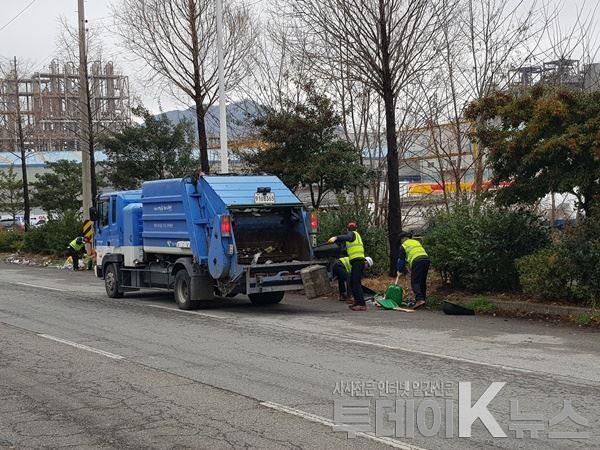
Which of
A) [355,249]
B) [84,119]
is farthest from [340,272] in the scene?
[84,119]

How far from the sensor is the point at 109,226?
→ 19.2 meters

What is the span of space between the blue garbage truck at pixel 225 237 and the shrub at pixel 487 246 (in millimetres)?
2795

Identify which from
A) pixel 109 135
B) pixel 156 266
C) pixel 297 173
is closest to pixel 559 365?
pixel 156 266

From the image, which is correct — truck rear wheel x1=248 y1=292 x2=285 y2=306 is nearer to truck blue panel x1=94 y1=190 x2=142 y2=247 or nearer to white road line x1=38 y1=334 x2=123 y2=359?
truck blue panel x1=94 y1=190 x2=142 y2=247

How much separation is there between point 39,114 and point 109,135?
42.3 ft

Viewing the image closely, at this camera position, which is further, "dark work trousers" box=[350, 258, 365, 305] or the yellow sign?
the yellow sign

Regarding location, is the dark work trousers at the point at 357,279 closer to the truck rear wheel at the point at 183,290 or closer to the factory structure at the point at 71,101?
the truck rear wheel at the point at 183,290

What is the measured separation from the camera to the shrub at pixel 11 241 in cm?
4194

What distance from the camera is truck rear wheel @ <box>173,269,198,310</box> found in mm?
15812

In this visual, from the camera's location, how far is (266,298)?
16.7 m

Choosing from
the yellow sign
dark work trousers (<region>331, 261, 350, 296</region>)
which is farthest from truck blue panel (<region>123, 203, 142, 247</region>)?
the yellow sign

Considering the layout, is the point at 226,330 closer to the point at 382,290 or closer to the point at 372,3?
the point at 382,290

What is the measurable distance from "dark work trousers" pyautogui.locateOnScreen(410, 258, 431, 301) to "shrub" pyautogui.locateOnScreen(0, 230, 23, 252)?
103 feet

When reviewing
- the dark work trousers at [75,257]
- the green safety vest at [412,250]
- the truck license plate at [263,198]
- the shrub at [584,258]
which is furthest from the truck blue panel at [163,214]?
the dark work trousers at [75,257]
